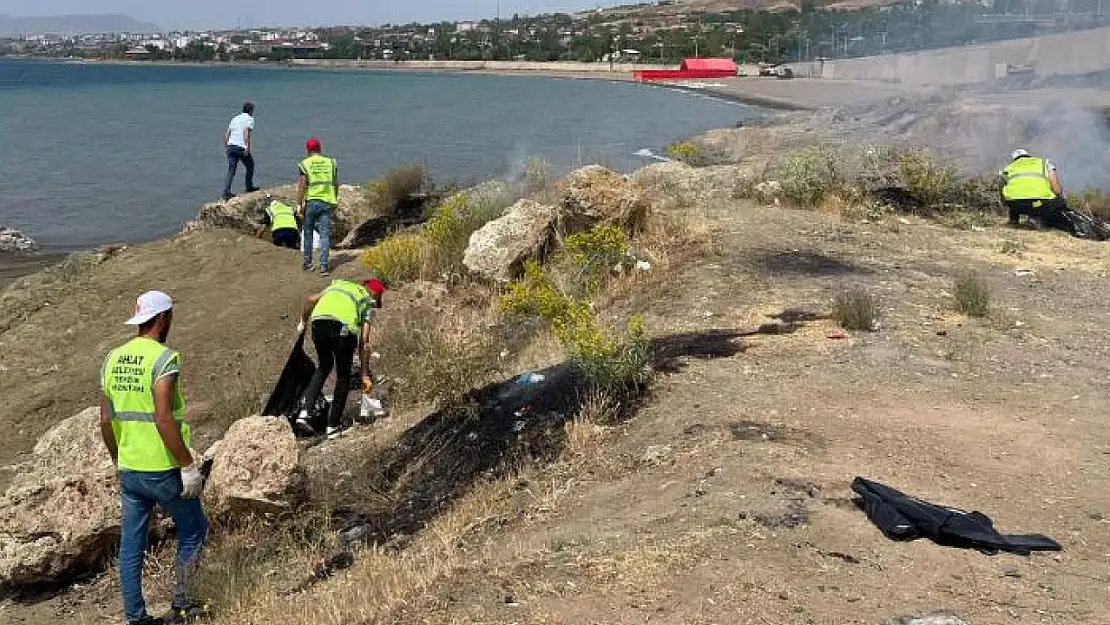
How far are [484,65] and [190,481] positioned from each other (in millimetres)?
126988

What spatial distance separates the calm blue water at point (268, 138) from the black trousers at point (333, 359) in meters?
10.1

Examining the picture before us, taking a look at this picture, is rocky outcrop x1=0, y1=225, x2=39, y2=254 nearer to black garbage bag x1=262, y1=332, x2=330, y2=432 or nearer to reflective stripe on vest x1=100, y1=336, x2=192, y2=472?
black garbage bag x1=262, y1=332, x2=330, y2=432

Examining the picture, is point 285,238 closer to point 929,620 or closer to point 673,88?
point 929,620

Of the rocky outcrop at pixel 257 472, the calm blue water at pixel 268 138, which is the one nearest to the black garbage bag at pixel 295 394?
the rocky outcrop at pixel 257 472

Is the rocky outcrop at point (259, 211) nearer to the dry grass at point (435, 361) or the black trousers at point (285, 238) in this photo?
the black trousers at point (285, 238)

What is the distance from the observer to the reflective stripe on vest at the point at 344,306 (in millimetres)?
8289

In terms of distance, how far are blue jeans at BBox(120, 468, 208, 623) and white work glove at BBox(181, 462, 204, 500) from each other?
27mm

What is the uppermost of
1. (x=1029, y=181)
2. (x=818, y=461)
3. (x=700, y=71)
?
(x=700, y=71)

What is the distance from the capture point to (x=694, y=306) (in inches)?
375

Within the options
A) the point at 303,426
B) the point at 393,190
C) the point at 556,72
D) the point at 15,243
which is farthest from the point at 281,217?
the point at 556,72

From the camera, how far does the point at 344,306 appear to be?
831cm

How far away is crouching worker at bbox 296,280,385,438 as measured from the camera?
831 cm

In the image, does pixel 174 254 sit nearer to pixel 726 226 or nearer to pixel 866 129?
pixel 726 226

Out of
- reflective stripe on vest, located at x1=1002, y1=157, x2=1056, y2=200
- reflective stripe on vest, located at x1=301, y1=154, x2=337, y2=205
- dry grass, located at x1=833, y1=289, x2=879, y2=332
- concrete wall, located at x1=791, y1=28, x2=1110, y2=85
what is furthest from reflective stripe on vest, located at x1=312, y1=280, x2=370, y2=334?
concrete wall, located at x1=791, y1=28, x2=1110, y2=85
